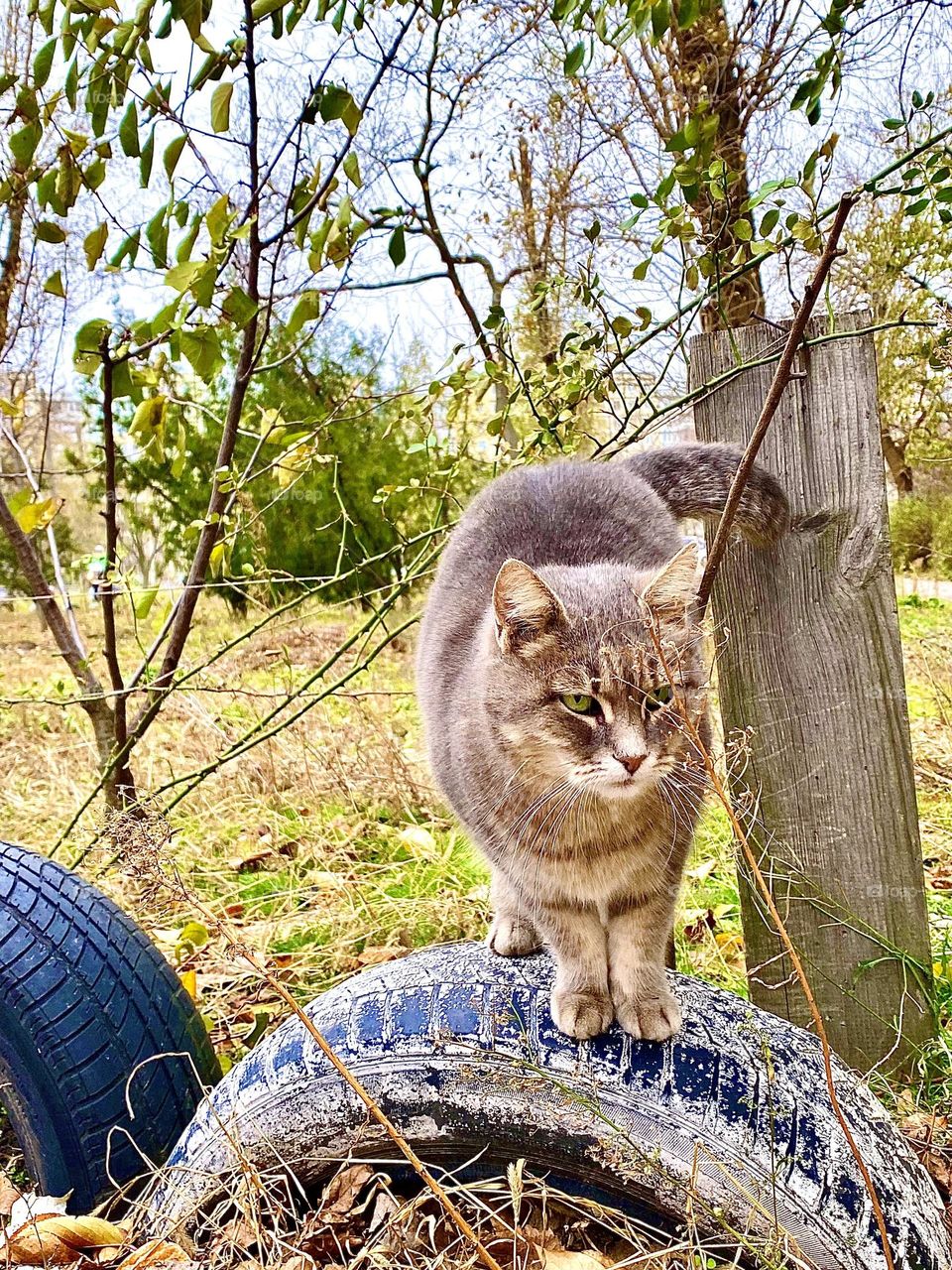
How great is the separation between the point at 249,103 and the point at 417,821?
9.16 ft

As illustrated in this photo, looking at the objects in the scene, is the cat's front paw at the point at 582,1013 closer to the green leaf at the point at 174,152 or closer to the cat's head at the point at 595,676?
the cat's head at the point at 595,676

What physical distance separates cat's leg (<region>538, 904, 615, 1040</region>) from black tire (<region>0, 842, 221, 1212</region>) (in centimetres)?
83

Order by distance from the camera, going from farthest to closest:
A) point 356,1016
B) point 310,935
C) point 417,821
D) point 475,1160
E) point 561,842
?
point 417,821 → point 310,935 → point 561,842 → point 356,1016 → point 475,1160

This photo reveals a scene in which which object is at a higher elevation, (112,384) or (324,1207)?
(112,384)

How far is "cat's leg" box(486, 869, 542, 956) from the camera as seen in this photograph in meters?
2.17

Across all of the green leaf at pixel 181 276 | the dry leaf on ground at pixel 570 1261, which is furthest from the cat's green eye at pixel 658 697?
the green leaf at pixel 181 276

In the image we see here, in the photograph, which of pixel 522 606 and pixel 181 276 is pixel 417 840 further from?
pixel 181 276

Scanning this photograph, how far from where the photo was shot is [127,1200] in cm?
181

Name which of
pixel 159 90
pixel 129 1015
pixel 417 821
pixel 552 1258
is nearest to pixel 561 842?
pixel 552 1258


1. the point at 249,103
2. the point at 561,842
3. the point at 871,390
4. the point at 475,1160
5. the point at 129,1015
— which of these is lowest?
the point at 475,1160

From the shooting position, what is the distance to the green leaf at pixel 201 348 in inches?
59.6

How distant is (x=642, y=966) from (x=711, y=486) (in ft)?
3.88

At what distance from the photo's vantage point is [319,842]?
3.83 meters

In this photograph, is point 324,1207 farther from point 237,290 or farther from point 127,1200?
point 237,290
